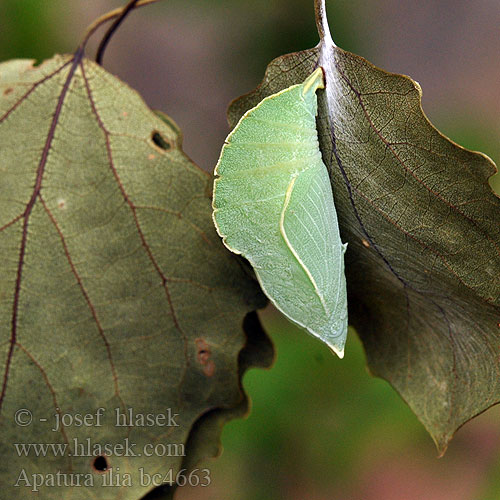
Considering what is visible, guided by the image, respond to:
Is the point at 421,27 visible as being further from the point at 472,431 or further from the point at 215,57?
the point at 472,431

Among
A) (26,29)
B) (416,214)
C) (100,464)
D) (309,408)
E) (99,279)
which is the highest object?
(416,214)

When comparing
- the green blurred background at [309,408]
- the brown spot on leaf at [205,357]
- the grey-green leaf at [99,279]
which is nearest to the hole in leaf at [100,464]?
the grey-green leaf at [99,279]

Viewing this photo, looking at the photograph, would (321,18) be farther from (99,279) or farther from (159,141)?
(99,279)

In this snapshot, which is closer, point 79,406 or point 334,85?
point 334,85

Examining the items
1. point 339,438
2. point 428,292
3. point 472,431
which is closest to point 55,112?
point 428,292

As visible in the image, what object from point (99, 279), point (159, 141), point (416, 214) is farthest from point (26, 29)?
point (416, 214)

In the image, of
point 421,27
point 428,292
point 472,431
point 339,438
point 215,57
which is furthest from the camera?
point 421,27

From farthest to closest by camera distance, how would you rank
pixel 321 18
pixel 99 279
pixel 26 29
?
pixel 26 29 < pixel 99 279 < pixel 321 18
